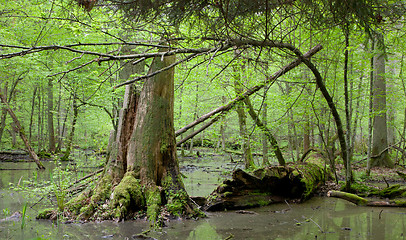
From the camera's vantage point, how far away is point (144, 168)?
5.27 metres

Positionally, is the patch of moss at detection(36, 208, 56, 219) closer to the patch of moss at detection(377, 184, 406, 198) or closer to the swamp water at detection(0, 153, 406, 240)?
the swamp water at detection(0, 153, 406, 240)

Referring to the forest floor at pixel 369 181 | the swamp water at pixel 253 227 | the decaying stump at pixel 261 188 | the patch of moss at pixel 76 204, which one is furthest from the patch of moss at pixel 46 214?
the forest floor at pixel 369 181

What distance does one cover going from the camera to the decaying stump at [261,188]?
5.79 meters

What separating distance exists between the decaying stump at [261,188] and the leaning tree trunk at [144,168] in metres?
0.90

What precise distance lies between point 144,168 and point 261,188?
2.73m

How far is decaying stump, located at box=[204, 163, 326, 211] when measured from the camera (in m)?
5.79

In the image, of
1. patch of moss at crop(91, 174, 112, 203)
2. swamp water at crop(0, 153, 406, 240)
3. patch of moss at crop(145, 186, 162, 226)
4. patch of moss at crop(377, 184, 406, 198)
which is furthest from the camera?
patch of moss at crop(377, 184, 406, 198)

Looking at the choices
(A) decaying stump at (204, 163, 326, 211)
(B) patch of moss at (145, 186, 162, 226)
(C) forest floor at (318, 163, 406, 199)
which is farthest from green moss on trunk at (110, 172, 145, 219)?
(C) forest floor at (318, 163, 406, 199)

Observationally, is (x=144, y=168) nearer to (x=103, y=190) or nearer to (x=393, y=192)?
(x=103, y=190)

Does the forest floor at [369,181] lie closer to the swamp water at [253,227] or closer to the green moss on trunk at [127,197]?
the swamp water at [253,227]

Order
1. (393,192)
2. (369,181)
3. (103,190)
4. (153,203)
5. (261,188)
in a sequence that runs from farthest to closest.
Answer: (369,181)
(393,192)
(261,188)
(103,190)
(153,203)

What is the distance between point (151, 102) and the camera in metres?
5.66

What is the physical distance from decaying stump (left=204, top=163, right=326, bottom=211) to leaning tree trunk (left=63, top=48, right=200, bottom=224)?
0.90 metres

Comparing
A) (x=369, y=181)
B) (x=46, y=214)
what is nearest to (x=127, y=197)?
(x=46, y=214)
